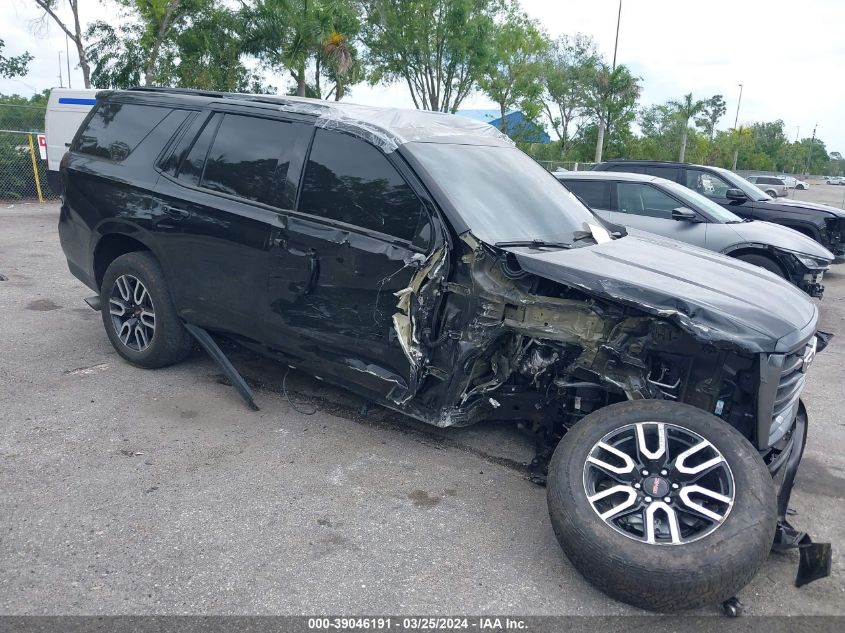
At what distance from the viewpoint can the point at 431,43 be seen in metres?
29.0

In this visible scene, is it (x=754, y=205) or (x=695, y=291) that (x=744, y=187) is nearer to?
(x=754, y=205)

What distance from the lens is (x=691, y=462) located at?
3090 millimetres

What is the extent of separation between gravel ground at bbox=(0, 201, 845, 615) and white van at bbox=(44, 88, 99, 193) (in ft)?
32.4

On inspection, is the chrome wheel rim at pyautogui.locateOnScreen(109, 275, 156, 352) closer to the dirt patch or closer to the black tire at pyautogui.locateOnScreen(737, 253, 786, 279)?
the dirt patch

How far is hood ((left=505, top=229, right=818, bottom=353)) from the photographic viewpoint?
122 inches

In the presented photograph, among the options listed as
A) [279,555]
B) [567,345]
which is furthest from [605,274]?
[279,555]

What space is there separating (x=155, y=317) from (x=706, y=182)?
9.32m

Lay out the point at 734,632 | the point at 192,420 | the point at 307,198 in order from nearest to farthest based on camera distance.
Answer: the point at 734,632 < the point at 307,198 < the point at 192,420

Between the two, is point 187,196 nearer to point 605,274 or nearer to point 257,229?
point 257,229

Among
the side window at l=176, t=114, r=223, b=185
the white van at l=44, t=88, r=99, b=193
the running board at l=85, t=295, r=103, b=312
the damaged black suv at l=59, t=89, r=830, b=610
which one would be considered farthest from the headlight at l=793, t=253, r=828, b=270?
the white van at l=44, t=88, r=99, b=193

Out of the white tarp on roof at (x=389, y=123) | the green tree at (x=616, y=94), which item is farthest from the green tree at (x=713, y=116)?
the white tarp on roof at (x=389, y=123)

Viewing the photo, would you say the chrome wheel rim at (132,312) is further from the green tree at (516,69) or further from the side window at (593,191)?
the green tree at (516,69)

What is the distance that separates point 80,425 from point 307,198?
2006 millimetres

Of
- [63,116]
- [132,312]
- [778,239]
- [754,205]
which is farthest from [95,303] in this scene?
[63,116]
